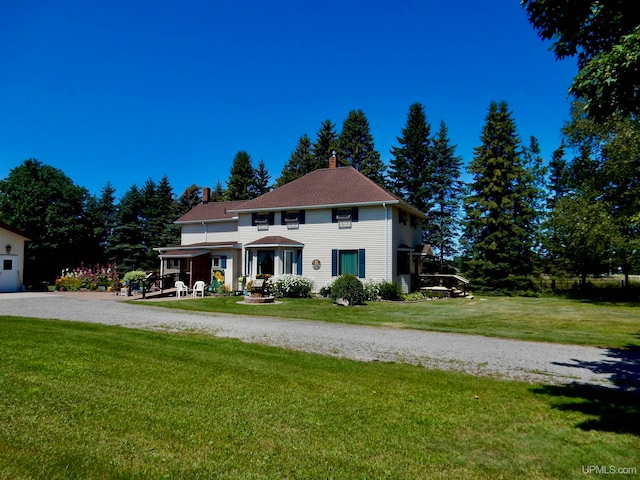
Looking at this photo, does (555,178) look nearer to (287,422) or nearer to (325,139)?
(325,139)

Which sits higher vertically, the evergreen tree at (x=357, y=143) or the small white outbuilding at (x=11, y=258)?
the evergreen tree at (x=357, y=143)

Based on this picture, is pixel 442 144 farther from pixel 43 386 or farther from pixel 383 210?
pixel 43 386

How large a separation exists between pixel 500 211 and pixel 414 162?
12861mm

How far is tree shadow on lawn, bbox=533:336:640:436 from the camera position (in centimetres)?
404

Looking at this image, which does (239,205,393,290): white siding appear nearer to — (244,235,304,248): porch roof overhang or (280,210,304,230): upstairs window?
(280,210,304,230): upstairs window

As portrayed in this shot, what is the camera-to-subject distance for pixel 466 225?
28453 millimetres

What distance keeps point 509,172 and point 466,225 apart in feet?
15.5

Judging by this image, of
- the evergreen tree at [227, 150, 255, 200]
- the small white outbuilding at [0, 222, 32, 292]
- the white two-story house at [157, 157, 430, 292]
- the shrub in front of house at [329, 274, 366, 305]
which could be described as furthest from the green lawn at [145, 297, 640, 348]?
the evergreen tree at [227, 150, 255, 200]

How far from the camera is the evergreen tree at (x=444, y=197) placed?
36.4m

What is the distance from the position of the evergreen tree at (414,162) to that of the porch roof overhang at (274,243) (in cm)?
1838

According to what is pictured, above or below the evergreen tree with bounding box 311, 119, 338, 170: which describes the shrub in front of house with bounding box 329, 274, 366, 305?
below

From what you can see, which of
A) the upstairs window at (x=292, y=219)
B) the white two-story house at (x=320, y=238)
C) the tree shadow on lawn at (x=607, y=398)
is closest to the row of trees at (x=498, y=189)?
the tree shadow on lawn at (x=607, y=398)

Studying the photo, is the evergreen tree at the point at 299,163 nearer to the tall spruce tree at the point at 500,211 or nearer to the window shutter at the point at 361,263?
the tall spruce tree at the point at 500,211

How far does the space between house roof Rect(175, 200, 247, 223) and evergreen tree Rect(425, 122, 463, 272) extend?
19.0 meters
